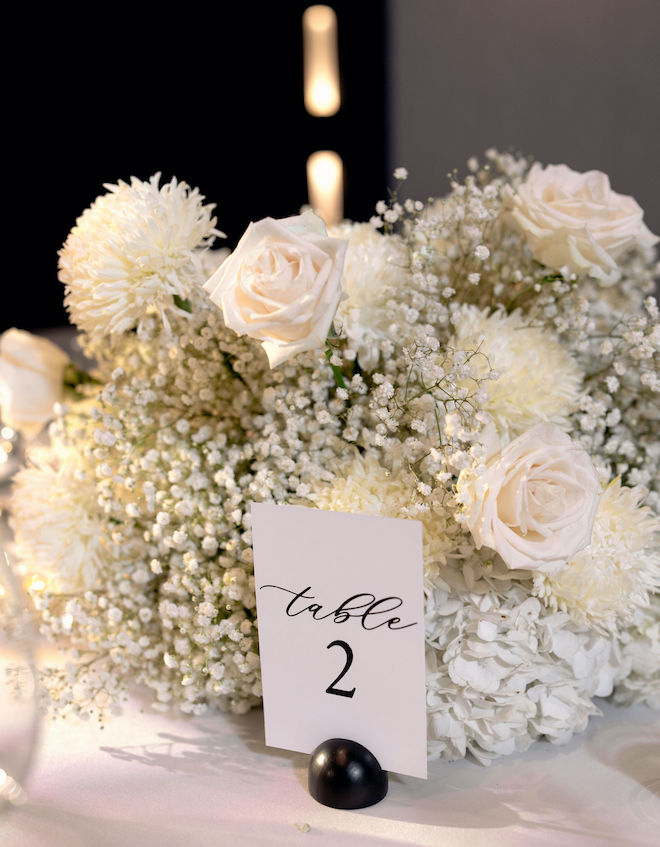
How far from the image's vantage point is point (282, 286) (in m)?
0.63

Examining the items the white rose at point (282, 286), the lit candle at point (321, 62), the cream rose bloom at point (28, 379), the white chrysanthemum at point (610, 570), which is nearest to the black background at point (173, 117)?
the lit candle at point (321, 62)

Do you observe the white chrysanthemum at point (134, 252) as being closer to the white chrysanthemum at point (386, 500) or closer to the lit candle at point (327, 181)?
the white chrysanthemum at point (386, 500)

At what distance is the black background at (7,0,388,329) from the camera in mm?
2373

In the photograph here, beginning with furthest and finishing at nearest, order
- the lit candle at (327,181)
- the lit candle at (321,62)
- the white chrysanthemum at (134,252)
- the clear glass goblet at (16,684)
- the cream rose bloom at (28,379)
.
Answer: the lit candle at (327,181)
the lit candle at (321,62)
the cream rose bloom at (28,379)
the white chrysanthemum at (134,252)
the clear glass goblet at (16,684)

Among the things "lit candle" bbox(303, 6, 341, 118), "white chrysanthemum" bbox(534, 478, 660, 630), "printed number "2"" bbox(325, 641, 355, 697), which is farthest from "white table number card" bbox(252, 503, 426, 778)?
"lit candle" bbox(303, 6, 341, 118)

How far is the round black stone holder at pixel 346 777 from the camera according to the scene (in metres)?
0.67

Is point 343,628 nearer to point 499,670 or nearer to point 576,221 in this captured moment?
point 499,670

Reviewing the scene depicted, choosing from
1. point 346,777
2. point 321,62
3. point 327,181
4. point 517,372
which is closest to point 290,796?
point 346,777

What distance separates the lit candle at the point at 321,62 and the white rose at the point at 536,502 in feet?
→ 9.00

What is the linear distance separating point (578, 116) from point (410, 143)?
3.00 feet

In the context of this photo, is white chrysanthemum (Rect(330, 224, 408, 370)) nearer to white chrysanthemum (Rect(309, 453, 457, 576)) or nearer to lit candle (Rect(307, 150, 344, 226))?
white chrysanthemum (Rect(309, 453, 457, 576))

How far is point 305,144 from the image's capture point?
10.4 feet

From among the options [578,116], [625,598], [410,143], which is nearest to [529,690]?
[625,598]

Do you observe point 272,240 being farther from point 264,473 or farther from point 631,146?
point 631,146
